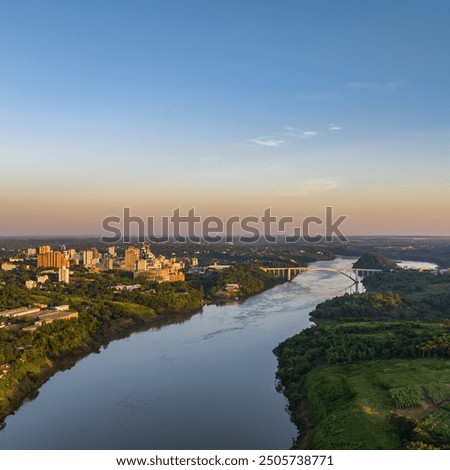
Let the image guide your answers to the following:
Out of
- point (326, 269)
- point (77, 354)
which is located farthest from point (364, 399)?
point (326, 269)

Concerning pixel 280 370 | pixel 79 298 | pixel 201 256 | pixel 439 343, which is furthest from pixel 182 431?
pixel 201 256

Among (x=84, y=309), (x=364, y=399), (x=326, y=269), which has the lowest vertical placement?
(x=84, y=309)

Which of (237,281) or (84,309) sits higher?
(84,309)

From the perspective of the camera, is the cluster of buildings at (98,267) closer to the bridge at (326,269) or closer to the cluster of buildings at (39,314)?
the cluster of buildings at (39,314)

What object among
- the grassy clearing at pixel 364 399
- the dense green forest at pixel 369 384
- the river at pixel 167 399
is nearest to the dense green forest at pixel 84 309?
the river at pixel 167 399

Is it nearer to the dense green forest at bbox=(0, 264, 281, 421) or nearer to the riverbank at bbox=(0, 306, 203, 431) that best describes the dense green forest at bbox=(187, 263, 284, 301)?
the dense green forest at bbox=(0, 264, 281, 421)

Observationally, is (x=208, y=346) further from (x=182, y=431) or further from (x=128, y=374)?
(x=182, y=431)

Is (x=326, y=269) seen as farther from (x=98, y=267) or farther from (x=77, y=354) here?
(x=77, y=354)
